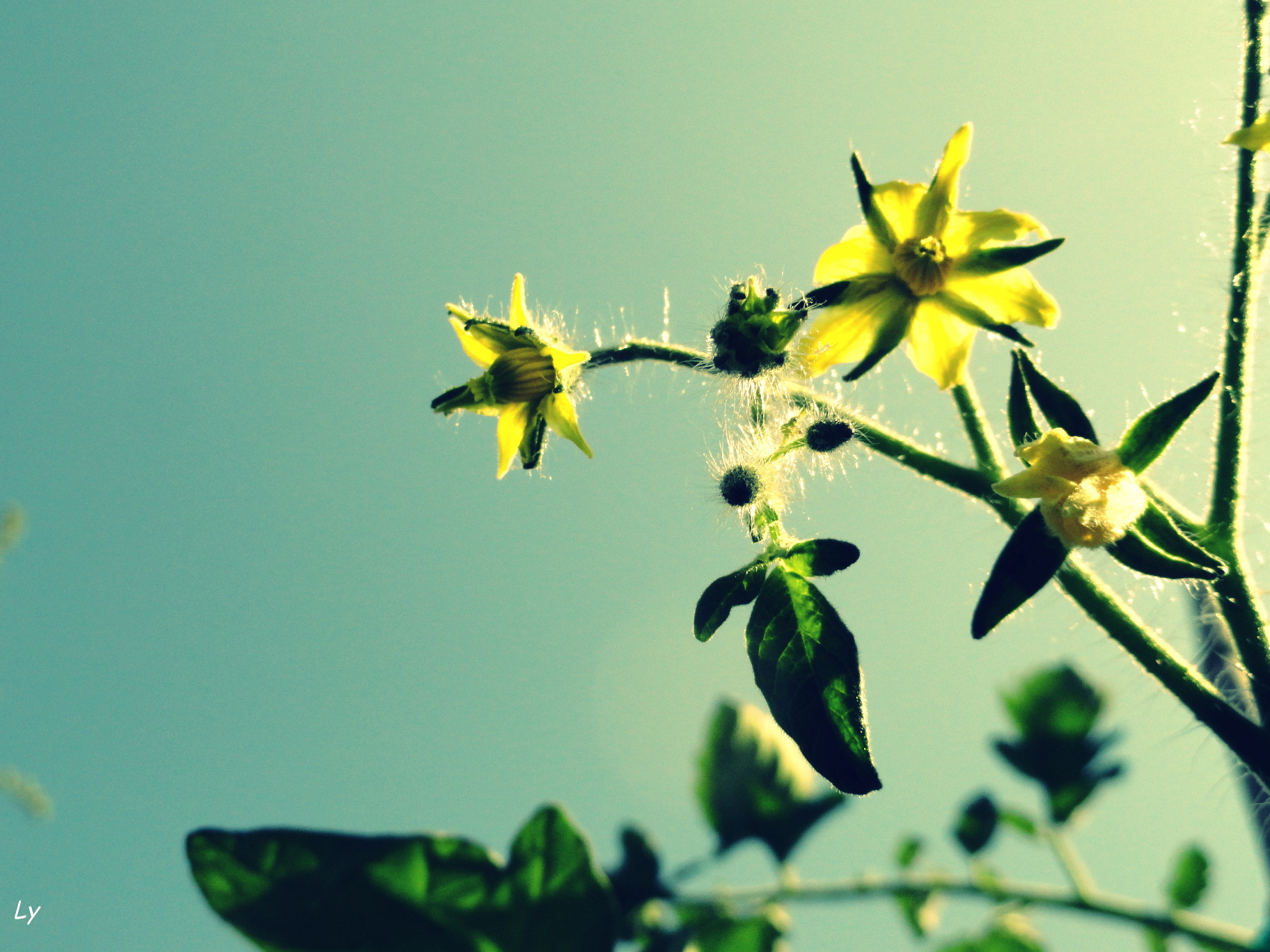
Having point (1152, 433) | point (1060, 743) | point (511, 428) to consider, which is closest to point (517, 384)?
point (511, 428)

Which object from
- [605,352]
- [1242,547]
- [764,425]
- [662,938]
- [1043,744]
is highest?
[605,352]

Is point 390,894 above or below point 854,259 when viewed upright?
below

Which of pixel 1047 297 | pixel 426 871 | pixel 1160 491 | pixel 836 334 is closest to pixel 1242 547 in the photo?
pixel 1160 491

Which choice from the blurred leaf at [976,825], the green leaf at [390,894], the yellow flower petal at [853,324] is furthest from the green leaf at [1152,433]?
the blurred leaf at [976,825]

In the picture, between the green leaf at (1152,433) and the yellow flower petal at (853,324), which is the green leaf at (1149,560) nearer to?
the green leaf at (1152,433)

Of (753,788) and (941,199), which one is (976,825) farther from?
(941,199)

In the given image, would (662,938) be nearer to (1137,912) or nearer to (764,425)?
(1137,912)
